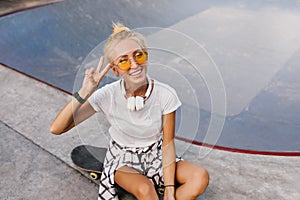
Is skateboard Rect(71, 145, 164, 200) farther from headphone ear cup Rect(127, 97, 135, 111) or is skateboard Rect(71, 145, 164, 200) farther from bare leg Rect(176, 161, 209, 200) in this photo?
headphone ear cup Rect(127, 97, 135, 111)

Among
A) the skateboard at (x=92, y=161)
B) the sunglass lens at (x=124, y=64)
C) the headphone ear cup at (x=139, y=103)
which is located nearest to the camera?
the sunglass lens at (x=124, y=64)

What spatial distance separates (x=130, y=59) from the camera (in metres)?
1.44

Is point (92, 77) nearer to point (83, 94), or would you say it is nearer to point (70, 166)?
point (83, 94)

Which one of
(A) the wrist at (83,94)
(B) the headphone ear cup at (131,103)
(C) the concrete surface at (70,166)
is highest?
(B) the headphone ear cup at (131,103)

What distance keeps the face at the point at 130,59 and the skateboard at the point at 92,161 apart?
0.65 m

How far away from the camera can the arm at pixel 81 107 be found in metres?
1.50

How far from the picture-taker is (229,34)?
4.81 m

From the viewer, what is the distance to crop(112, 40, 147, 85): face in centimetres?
143

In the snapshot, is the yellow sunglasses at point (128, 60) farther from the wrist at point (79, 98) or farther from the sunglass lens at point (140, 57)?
the wrist at point (79, 98)

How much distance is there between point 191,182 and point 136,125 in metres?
0.37

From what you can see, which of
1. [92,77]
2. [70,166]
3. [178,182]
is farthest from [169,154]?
[70,166]

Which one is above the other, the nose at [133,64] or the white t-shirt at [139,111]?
the nose at [133,64]

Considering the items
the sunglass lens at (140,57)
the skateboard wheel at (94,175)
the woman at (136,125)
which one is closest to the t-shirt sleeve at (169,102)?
the woman at (136,125)

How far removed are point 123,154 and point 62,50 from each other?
9.49 ft
